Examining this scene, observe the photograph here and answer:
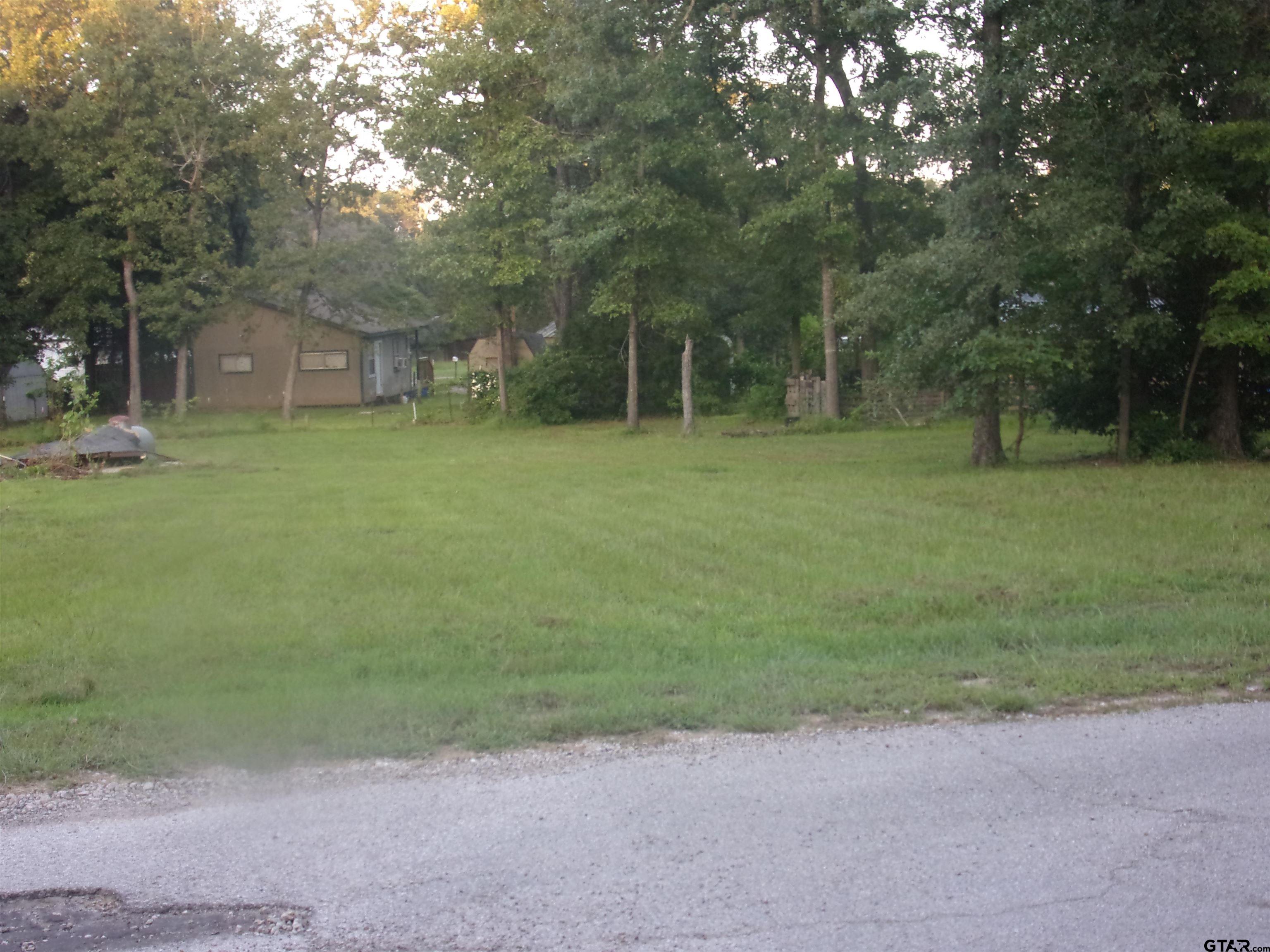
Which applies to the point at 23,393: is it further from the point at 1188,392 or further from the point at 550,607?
the point at 1188,392

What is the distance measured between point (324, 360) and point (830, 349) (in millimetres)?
13909

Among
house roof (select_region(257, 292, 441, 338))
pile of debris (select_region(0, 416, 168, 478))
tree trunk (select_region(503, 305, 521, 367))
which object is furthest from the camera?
tree trunk (select_region(503, 305, 521, 367))

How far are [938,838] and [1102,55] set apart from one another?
16.8m

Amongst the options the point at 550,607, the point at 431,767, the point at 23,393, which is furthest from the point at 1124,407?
the point at 23,393

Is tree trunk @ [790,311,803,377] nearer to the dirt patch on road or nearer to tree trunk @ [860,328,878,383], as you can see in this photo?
tree trunk @ [860,328,878,383]

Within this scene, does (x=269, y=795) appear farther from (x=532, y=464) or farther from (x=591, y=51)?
(x=591, y=51)

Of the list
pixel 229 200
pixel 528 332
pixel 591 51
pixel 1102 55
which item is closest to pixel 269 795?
pixel 1102 55

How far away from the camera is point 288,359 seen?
2336 centimetres

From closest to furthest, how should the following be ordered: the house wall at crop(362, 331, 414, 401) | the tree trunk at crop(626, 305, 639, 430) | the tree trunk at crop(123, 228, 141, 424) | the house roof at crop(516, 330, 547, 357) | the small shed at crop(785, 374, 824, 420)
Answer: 1. the tree trunk at crop(123, 228, 141, 424)
2. the tree trunk at crop(626, 305, 639, 430)
3. the small shed at crop(785, 374, 824, 420)
4. the house wall at crop(362, 331, 414, 401)
5. the house roof at crop(516, 330, 547, 357)

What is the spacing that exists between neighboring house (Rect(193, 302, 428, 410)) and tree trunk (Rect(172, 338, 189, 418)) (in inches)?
7.7

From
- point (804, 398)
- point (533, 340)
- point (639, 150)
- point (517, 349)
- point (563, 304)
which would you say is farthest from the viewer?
point (533, 340)

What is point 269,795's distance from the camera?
18.4ft

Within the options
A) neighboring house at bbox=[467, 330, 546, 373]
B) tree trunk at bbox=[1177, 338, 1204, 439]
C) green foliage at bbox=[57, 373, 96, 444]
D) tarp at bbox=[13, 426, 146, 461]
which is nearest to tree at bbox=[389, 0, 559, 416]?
green foliage at bbox=[57, 373, 96, 444]

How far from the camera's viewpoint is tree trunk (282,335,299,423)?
56.3ft
